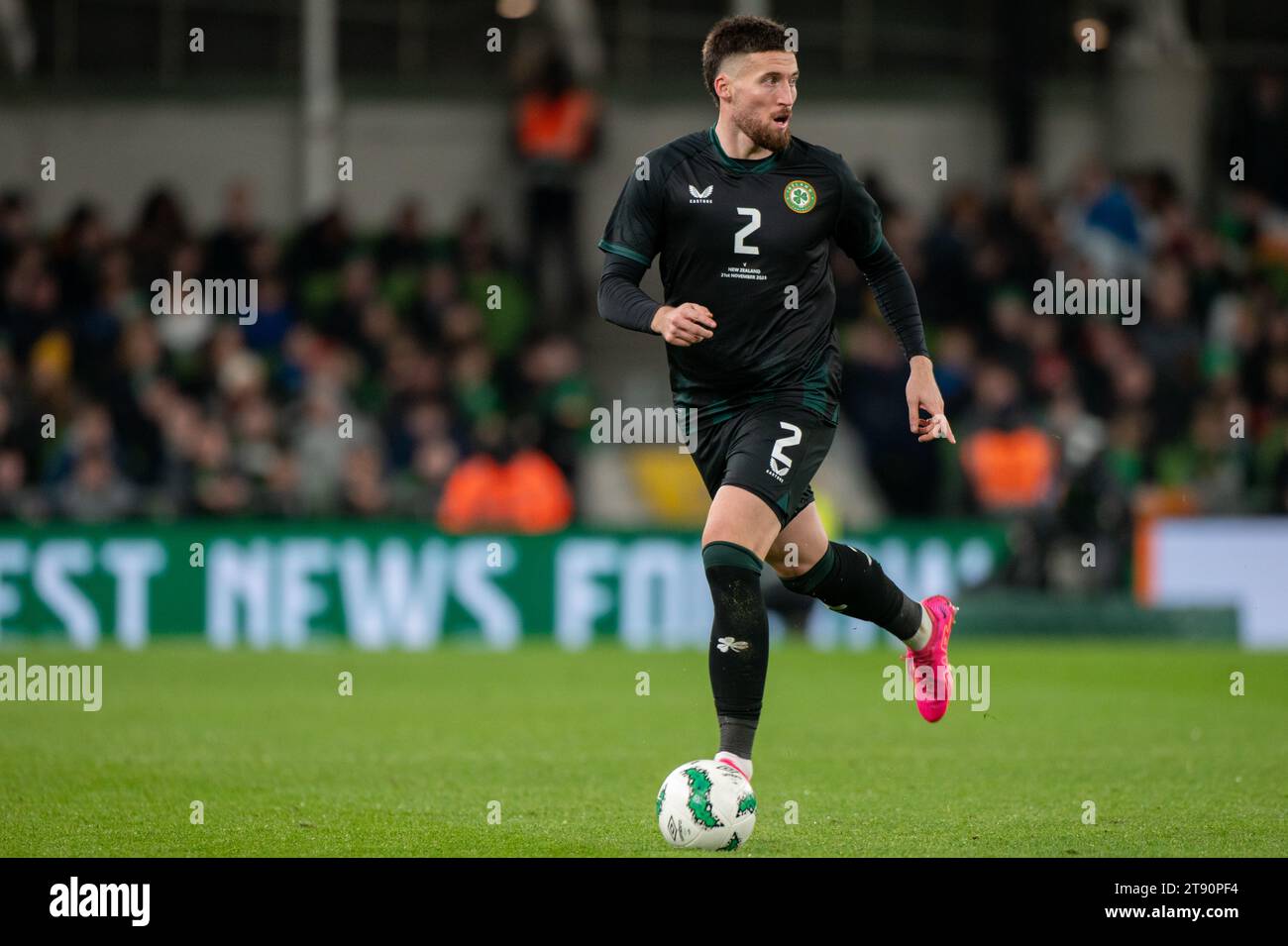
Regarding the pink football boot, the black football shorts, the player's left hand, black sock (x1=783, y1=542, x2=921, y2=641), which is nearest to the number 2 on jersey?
the black football shorts

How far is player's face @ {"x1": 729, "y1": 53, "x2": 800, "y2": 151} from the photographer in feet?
23.3

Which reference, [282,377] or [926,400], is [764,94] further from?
[282,377]

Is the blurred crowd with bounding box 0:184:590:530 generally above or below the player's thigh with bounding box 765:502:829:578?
above

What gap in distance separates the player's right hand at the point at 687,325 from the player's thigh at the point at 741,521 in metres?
0.59

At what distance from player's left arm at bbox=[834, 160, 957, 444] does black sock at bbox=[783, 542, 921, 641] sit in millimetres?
551

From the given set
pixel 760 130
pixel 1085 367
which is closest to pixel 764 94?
pixel 760 130

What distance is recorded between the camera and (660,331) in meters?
6.73

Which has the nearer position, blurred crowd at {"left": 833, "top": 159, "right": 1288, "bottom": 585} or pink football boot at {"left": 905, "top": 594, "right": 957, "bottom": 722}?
pink football boot at {"left": 905, "top": 594, "right": 957, "bottom": 722}

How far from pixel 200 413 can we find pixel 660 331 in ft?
38.5

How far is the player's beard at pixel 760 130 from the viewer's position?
281 inches

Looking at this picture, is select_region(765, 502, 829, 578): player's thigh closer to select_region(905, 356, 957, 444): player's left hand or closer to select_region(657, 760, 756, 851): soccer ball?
select_region(905, 356, 957, 444): player's left hand

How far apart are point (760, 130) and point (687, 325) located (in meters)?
0.92

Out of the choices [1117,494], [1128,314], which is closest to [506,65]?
[1128,314]

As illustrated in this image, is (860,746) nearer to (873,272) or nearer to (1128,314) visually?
(873,272)
